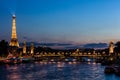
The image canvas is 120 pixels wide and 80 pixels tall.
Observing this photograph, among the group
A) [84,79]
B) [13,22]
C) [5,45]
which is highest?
[13,22]

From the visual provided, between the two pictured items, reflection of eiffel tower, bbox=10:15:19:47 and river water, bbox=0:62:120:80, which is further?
reflection of eiffel tower, bbox=10:15:19:47

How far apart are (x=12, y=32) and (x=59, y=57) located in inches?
1477

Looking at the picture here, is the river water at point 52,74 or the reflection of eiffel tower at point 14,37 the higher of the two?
the reflection of eiffel tower at point 14,37

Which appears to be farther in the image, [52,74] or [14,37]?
[14,37]

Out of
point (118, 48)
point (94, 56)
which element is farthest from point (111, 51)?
point (118, 48)

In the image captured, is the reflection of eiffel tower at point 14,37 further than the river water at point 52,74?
Yes

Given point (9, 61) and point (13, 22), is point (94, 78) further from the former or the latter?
point (13, 22)

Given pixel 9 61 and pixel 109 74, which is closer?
pixel 109 74

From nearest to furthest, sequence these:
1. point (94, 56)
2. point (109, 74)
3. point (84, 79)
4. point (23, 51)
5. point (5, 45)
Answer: point (84, 79)
point (109, 74)
point (5, 45)
point (94, 56)
point (23, 51)

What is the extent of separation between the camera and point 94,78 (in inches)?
1854

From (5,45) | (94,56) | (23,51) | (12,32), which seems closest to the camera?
(5,45)

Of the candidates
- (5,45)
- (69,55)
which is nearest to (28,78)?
(5,45)

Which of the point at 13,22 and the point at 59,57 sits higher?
the point at 13,22

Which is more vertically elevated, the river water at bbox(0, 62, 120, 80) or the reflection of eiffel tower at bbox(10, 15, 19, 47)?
the reflection of eiffel tower at bbox(10, 15, 19, 47)
